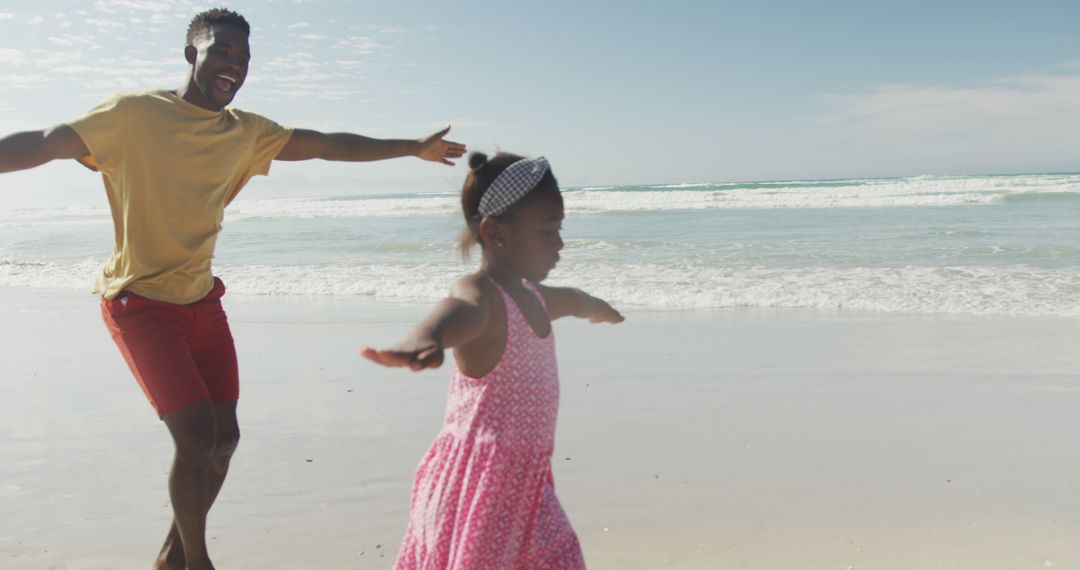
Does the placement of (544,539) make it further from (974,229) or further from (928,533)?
(974,229)

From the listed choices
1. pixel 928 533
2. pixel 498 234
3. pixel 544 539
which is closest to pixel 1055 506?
pixel 928 533

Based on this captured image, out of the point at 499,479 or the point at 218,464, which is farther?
the point at 218,464

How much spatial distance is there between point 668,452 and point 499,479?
2616 millimetres

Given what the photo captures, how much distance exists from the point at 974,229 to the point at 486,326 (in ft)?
54.3

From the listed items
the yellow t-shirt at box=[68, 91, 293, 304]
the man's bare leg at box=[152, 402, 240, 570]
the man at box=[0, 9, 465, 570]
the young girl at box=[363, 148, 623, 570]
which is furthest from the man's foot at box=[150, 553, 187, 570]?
the young girl at box=[363, 148, 623, 570]

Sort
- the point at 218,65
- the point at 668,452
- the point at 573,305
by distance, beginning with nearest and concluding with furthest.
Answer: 1. the point at 573,305
2. the point at 218,65
3. the point at 668,452

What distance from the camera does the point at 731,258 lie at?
12.8 m

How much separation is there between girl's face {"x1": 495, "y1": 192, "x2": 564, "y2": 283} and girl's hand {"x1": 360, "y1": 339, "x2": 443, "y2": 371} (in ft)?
1.57

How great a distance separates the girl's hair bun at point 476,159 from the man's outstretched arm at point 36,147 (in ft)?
4.09

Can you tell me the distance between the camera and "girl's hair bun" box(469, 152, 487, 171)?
2.19 m

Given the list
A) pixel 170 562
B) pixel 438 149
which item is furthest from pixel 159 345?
pixel 438 149

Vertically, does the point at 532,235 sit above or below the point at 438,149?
below

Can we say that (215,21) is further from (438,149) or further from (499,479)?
(499,479)

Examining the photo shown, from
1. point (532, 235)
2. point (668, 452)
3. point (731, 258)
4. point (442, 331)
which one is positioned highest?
point (532, 235)
